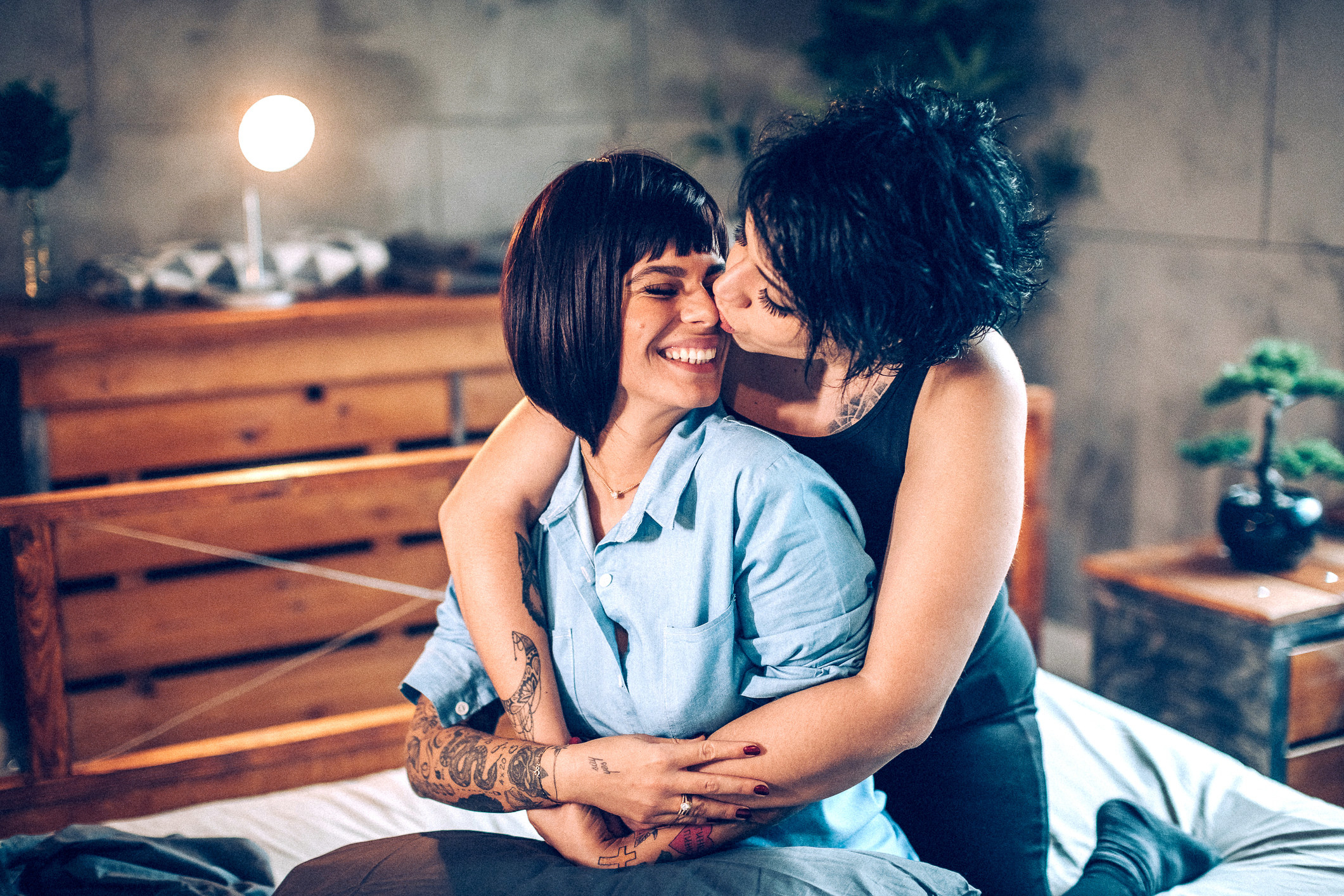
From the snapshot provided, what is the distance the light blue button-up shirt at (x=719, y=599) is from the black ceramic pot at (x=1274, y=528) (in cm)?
136

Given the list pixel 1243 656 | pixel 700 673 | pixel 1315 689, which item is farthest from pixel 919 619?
pixel 1315 689

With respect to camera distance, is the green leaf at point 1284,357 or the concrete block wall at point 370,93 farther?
the concrete block wall at point 370,93

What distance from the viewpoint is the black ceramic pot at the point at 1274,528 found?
2.26m

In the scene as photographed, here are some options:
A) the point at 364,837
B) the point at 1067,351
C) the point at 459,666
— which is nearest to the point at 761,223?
the point at 459,666

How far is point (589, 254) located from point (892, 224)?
313mm

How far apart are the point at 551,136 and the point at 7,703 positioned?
7.49 feet

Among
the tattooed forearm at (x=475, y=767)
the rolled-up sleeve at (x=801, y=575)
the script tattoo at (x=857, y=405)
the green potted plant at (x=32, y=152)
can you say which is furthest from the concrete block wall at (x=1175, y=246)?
the green potted plant at (x=32, y=152)

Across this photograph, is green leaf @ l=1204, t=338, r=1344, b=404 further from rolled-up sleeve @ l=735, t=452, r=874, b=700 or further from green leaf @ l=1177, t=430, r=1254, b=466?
rolled-up sleeve @ l=735, t=452, r=874, b=700

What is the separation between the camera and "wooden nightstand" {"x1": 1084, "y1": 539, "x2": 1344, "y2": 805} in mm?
2113

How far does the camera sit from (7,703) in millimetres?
1987

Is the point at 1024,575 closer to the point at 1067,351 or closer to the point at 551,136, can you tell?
the point at 1067,351

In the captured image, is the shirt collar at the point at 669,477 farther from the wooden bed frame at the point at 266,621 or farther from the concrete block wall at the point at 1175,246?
the concrete block wall at the point at 1175,246

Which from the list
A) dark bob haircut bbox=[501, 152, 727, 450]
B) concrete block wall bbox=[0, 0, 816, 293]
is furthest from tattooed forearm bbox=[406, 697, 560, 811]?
concrete block wall bbox=[0, 0, 816, 293]

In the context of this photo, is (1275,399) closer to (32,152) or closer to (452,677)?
(452,677)
